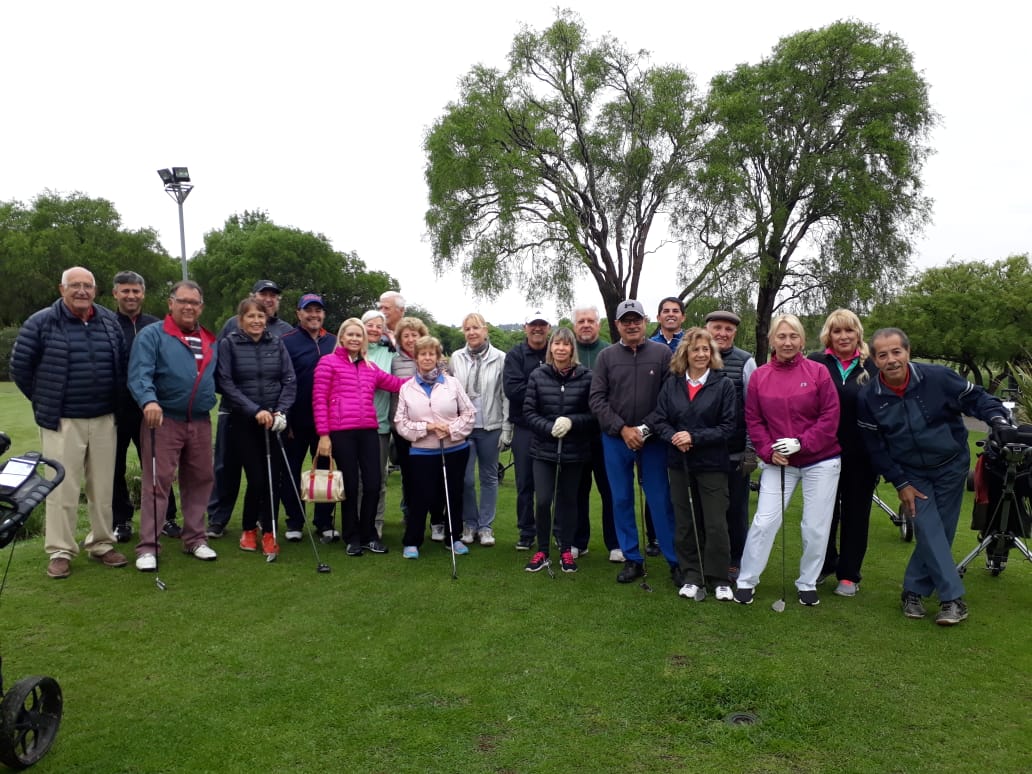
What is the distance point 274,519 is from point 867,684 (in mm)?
4466

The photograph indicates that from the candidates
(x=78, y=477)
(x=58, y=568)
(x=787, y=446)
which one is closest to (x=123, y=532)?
(x=58, y=568)

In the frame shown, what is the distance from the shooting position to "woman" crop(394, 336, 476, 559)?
5924mm

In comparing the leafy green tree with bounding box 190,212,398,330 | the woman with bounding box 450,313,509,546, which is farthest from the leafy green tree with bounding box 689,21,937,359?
the leafy green tree with bounding box 190,212,398,330

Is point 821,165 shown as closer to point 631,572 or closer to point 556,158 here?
point 556,158

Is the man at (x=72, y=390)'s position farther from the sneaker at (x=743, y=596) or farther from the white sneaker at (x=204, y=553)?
the sneaker at (x=743, y=596)

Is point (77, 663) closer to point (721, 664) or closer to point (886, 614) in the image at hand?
point (721, 664)

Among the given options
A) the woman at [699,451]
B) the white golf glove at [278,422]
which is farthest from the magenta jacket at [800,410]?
the white golf glove at [278,422]

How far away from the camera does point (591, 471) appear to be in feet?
20.2

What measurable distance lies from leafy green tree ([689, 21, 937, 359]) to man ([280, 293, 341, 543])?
2103 centimetres

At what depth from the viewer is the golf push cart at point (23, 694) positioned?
112 inches

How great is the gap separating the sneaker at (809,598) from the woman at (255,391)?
3964 millimetres

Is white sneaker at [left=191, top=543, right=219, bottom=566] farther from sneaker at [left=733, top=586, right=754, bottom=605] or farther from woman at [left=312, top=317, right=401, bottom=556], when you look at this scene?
sneaker at [left=733, top=586, right=754, bottom=605]

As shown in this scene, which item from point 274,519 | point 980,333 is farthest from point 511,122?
point 274,519

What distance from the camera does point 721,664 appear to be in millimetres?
3998
